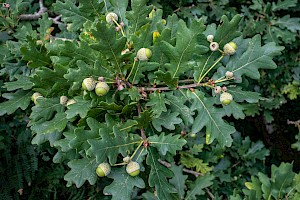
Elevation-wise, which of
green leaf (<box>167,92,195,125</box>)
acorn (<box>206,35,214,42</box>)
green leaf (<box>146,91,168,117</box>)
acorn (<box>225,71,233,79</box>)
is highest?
acorn (<box>206,35,214,42</box>)

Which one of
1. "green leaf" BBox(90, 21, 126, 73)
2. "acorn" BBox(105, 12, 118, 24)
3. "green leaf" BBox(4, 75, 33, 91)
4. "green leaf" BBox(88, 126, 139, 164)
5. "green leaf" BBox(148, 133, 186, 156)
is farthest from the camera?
"green leaf" BBox(4, 75, 33, 91)

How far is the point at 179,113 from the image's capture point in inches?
66.7

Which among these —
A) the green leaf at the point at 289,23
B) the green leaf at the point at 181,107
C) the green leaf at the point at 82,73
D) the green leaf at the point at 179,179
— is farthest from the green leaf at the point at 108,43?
the green leaf at the point at 289,23

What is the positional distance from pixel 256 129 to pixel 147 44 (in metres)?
2.96

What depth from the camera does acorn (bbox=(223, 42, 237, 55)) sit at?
1702 mm

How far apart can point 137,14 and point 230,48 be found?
42 centimetres

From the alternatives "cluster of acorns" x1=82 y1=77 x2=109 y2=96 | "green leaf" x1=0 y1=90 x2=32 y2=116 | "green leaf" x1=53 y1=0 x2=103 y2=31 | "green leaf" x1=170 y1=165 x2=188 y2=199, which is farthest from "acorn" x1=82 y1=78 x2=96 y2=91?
"green leaf" x1=170 y1=165 x2=188 y2=199

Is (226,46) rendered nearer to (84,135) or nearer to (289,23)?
(84,135)

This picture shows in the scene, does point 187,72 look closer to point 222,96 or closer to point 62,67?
point 222,96

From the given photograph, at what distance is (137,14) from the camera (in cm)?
168

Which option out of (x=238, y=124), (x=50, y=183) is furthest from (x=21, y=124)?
(x=238, y=124)

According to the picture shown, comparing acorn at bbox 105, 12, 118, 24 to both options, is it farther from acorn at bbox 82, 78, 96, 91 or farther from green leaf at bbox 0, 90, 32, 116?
green leaf at bbox 0, 90, 32, 116

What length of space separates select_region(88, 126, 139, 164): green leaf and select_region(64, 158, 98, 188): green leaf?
0.13m

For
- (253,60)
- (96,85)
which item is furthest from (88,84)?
(253,60)
